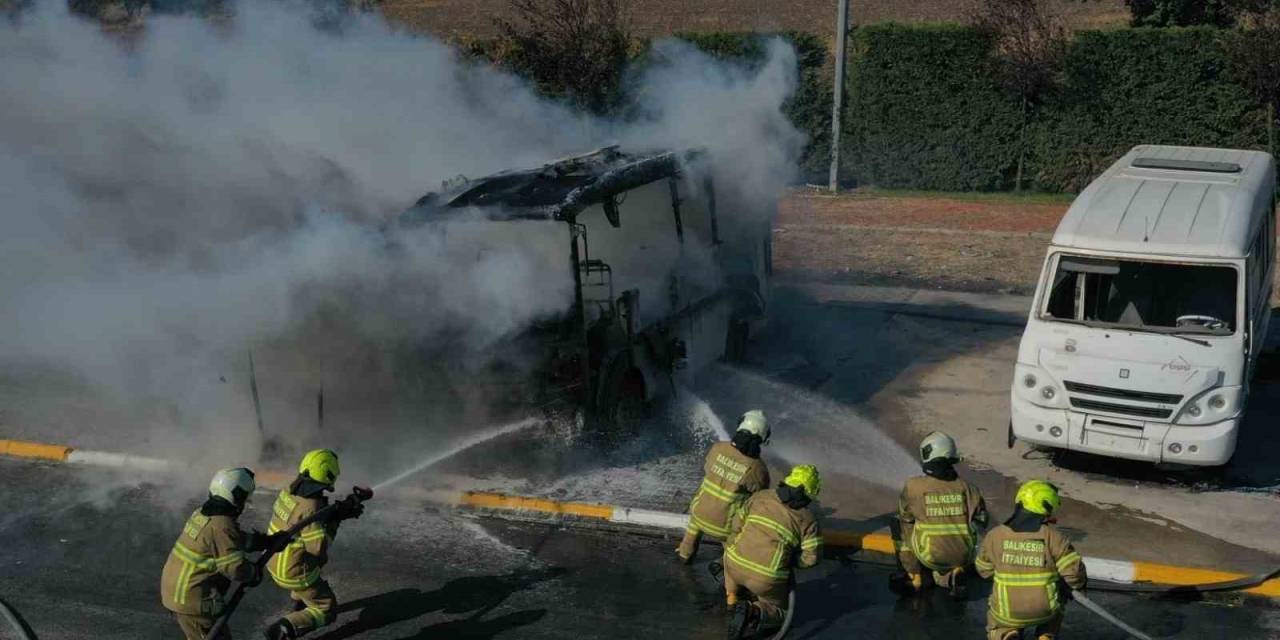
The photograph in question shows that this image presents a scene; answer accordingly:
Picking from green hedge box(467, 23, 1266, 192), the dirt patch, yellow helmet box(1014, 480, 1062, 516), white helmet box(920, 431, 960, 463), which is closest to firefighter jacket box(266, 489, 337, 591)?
white helmet box(920, 431, 960, 463)

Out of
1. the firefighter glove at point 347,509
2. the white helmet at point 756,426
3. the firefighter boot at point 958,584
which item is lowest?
the firefighter boot at point 958,584

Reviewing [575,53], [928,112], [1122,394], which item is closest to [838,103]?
[928,112]

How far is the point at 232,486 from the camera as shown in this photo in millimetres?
6469

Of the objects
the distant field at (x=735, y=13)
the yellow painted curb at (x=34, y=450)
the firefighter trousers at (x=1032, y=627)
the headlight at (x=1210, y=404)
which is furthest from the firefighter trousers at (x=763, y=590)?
the distant field at (x=735, y=13)

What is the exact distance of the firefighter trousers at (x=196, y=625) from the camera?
21.2 ft

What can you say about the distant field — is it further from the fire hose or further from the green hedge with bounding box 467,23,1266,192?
the fire hose

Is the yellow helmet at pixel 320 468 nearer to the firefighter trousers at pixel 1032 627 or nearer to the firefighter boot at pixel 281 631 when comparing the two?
the firefighter boot at pixel 281 631

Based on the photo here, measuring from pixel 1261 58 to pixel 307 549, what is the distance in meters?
18.7

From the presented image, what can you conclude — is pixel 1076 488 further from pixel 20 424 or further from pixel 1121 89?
pixel 1121 89

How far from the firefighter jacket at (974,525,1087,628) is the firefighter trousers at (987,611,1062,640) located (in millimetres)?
49

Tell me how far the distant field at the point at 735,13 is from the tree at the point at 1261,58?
12.2 m

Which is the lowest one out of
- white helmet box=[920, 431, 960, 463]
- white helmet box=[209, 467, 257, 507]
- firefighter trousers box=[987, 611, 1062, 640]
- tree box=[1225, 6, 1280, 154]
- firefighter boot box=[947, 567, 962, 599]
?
firefighter boot box=[947, 567, 962, 599]

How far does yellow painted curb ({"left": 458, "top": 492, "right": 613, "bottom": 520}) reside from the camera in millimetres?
8805

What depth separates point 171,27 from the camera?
38.0 ft
